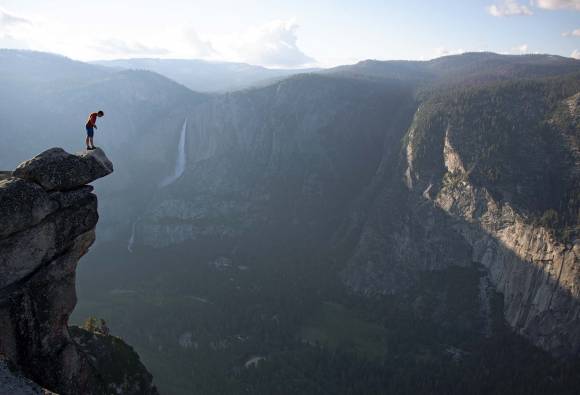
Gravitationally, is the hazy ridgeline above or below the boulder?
below

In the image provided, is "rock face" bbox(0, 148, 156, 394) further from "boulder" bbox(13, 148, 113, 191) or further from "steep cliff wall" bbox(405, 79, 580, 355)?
"steep cliff wall" bbox(405, 79, 580, 355)

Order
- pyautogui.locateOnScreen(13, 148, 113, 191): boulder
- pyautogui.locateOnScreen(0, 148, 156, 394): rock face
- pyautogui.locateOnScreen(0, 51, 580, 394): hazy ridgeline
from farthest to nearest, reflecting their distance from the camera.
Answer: pyautogui.locateOnScreen(0, 51, 580, 394): hazy ridgeline → pyautogui.locateOnScreen(13, 148, 113, 191): boulder → pyautogui.locateOnScreen(0, 148, 156, 394): rock face

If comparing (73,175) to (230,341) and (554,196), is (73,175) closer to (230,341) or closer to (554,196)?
(230,341)

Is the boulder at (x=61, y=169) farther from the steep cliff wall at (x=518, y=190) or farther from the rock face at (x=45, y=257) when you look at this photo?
the steep cliff wall at (x=518, y=190)

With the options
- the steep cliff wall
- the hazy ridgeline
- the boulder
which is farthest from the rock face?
the steep cliff wall

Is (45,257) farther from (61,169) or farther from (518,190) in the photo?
(518,190)

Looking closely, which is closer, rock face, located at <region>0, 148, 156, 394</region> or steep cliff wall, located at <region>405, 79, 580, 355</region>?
rock face, located at <region>0, 148, 156, 394</region>

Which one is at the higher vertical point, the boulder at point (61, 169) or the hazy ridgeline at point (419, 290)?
the boulder at point (61, 169)

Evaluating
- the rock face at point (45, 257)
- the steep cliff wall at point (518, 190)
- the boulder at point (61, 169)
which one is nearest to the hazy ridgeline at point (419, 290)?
the steep cliff wall at point (518, 190)

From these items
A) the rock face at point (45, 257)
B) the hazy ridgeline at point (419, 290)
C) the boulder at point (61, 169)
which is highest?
the boulder at point (61, 169)

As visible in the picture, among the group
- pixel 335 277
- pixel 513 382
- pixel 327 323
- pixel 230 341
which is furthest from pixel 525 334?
pixel 230 341
